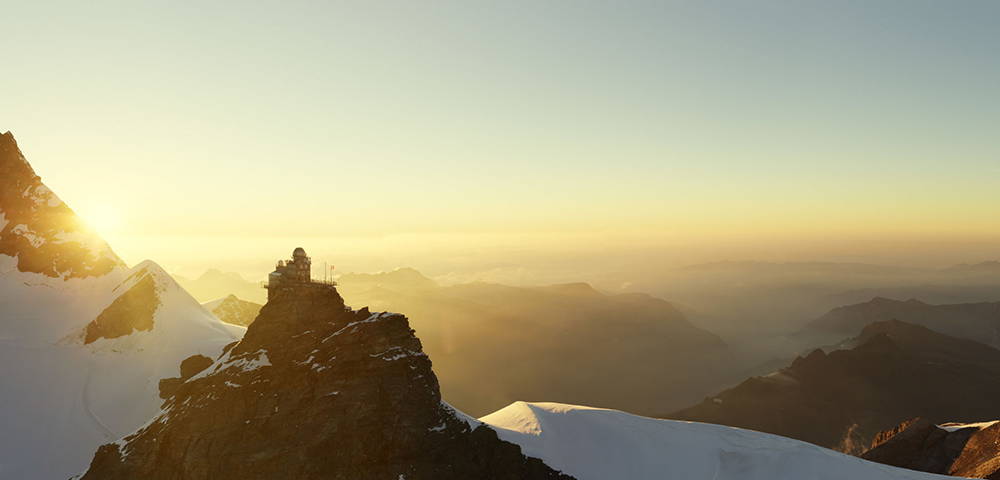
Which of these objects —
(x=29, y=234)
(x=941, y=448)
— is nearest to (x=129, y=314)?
(x=29, y=234)

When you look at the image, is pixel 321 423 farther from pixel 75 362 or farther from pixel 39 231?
pixel 39 231

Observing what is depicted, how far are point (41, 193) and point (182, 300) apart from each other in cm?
5187

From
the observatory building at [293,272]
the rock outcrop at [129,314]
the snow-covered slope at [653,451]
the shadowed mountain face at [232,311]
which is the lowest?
the snow-covered slope at [653,451]

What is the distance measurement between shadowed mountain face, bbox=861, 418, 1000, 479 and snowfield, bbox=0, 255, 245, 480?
155 metres

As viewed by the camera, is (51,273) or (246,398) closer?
(246,398)

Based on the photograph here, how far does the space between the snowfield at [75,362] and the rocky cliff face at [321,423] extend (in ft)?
115

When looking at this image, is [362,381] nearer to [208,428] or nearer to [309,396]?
[309,396]

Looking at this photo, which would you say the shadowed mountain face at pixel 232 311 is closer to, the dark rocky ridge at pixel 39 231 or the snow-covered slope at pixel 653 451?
the dark rocky ridge at pixel 39 231

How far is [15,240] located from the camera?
376ft

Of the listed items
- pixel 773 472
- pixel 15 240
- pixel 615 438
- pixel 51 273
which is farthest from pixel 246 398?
pixel 15 240

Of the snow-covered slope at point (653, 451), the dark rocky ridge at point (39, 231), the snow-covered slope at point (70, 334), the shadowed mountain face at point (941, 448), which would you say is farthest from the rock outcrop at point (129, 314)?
the shadowed mountain face at point (941, 448)

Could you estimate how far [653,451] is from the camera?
68438 mm

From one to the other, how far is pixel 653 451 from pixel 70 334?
124 meters

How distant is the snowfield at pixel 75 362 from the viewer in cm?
7944
